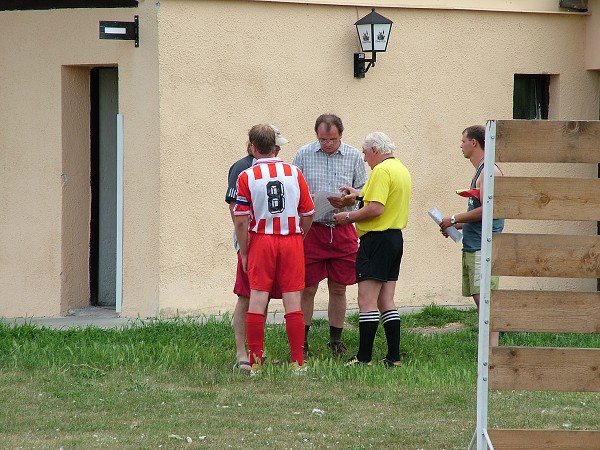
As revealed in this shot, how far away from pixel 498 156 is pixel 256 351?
3.21 metres

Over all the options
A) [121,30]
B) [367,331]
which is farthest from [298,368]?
[121,30]

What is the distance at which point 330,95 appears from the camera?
1078 cm

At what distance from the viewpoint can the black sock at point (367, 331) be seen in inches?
315

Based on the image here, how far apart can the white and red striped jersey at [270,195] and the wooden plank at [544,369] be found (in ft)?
9.36

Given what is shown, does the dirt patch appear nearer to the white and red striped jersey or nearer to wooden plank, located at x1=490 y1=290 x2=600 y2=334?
the white and red striped jersey

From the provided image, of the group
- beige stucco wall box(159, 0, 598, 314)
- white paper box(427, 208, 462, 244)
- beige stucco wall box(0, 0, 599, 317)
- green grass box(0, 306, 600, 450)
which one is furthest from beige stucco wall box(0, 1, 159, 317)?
white paper box(427, 208, 462, 244)

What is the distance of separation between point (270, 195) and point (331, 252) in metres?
1.11

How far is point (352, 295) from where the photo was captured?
1100cm

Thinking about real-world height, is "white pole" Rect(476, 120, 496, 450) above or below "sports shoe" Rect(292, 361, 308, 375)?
above

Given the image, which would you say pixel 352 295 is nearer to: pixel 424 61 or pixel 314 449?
pixel 424 61

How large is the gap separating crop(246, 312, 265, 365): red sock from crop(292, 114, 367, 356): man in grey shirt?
0.82 meters

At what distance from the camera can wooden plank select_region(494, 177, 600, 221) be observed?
4969 millimetres

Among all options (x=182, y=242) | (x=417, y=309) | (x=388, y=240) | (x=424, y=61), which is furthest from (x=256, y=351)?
(x=424, y=61)

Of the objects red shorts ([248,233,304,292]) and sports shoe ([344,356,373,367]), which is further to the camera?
sports shoe ([344,356,373,367])
